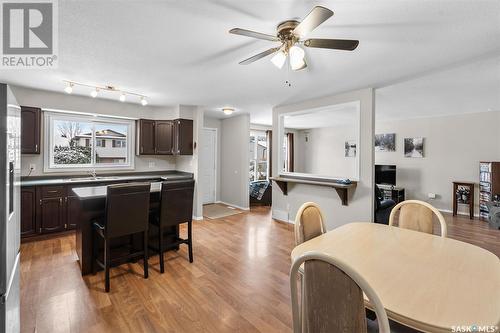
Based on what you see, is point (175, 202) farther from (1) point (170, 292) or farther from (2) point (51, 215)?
(2) point (51, 215)

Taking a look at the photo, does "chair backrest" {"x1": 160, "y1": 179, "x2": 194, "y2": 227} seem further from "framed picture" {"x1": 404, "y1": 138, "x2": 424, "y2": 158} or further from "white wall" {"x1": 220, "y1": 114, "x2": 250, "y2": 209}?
"framed picture" {"x1": 404, "y1": 138, "x2": 424, "y2": 158}

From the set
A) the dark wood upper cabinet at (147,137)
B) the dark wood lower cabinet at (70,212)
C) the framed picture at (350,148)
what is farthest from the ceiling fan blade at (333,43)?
the framed picture at (350,148)

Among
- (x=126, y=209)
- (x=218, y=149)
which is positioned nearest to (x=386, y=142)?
(x=218, y=149)

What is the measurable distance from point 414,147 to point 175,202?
6248mm

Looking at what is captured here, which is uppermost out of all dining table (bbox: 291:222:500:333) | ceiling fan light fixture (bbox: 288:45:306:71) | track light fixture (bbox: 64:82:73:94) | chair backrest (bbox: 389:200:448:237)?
track light fixture (bbox: 64:82:73:94)

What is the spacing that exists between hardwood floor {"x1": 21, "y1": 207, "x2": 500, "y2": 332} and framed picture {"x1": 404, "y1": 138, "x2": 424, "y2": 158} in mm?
2905

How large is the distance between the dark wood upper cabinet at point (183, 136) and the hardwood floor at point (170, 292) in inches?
84.4

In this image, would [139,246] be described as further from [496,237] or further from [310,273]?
[496,237]

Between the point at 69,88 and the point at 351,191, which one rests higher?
the point at 69,88

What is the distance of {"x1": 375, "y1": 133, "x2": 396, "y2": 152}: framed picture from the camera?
646 centimetres

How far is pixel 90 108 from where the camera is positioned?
4430 mm

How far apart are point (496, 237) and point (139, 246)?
569 centimetres

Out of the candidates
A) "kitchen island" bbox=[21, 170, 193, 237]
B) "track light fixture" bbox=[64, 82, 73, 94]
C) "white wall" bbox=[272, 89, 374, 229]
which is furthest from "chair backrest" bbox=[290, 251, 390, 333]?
"track light fixture" bbox=[64, 82, 73, 94]

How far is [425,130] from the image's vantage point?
19.4 ft
